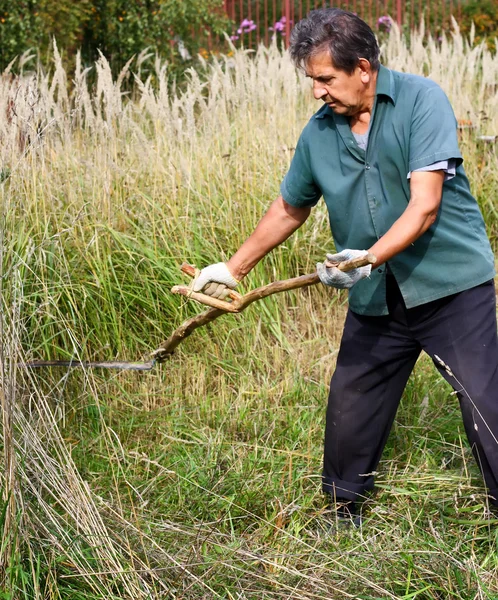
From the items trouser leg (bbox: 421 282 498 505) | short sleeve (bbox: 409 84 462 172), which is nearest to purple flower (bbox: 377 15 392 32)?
short sleeve (bbox: 409 84 462 172)

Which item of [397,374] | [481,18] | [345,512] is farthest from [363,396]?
[481,18]

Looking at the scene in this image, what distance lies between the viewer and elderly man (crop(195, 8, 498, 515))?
2727 millimetres

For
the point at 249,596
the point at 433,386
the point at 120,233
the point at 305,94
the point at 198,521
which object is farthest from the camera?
the point at 305,94

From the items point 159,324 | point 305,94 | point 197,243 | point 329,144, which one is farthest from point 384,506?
point 305,94

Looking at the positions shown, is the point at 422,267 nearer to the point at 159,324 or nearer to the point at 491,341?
the point at 491,341

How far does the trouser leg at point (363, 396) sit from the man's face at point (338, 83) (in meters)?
0.74

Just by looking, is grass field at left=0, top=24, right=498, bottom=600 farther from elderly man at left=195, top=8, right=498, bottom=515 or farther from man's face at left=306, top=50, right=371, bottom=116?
man's face at left=306, top=50, right=371, bottom=116

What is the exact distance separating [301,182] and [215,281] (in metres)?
0.47

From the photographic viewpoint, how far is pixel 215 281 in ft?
10.1

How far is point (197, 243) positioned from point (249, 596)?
230 centimetres

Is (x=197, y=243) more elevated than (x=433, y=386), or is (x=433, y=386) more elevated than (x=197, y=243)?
(x=197, y=243)

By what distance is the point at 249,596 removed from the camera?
258 centimetres

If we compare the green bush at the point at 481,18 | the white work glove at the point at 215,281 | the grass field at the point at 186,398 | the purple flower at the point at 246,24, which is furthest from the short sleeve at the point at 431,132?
the green bush at the point at 481,18

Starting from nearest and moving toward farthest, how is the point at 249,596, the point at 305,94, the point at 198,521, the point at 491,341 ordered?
the point at 249,596 → the point at 491,341 → the point at 198,521 → the point at 305,94
